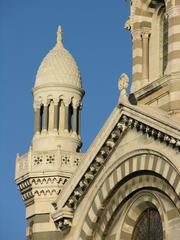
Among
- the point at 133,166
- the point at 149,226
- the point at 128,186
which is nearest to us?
the point at 133,166

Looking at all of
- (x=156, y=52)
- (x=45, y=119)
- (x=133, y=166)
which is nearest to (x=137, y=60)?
(x=156, y=52)

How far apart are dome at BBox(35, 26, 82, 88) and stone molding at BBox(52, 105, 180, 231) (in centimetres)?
712

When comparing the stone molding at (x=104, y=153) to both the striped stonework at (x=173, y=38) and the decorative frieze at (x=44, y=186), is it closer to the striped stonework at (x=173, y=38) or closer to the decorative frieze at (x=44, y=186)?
the striped stonework at (x=173, y=38)

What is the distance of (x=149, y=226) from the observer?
94.5 feet

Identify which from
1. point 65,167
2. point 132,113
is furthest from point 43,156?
point 132,113

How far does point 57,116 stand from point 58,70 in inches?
67.9

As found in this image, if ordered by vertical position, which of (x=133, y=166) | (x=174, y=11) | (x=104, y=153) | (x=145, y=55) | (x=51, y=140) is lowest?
(x=133, y=166)

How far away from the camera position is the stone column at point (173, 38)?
97.6 ft

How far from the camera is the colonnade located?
3653 centimetres

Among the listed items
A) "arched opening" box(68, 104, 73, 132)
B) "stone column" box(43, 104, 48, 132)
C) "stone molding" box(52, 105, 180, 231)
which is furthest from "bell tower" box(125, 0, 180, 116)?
"stone column" box(43, 104, 48, 132)

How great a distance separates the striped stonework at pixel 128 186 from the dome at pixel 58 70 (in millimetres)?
8001

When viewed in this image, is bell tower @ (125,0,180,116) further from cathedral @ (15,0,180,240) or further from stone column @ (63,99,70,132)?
stone column @ (63,99,70,132)

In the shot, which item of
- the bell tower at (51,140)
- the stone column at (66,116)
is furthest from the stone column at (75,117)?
the stone column at (66,116)

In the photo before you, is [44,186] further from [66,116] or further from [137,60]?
[137,60]
